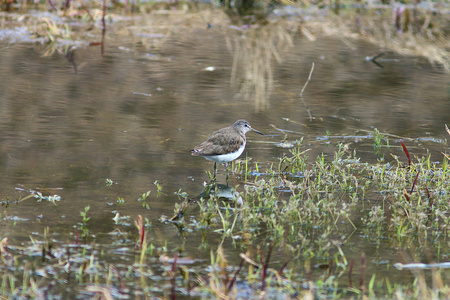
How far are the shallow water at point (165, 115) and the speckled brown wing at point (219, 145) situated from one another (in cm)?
30

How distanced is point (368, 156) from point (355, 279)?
3.43 metres

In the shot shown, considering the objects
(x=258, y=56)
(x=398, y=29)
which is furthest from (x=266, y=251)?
(x=398, y=29)

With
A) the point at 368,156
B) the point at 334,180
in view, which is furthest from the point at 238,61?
the point at 334,180

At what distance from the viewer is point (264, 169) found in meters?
7.43

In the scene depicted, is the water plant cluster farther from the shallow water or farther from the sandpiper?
the sandpiper

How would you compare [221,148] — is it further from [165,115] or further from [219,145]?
[165,115]

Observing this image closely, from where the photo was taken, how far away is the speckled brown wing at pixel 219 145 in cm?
706

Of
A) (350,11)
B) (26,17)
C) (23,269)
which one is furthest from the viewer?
(350,11)

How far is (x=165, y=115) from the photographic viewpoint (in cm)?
945

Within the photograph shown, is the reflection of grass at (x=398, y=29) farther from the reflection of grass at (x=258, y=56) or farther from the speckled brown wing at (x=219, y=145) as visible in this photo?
the speckled brown wing at (x=219, y=145)

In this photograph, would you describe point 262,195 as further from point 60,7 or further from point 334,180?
point 60,7

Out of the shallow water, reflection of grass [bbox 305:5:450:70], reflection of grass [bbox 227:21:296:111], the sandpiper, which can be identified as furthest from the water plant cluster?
reflection of grass [bbox 305:5:450:70]

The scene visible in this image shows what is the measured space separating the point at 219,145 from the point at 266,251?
2102 millimetres

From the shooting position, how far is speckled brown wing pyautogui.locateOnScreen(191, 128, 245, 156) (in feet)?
23.2
